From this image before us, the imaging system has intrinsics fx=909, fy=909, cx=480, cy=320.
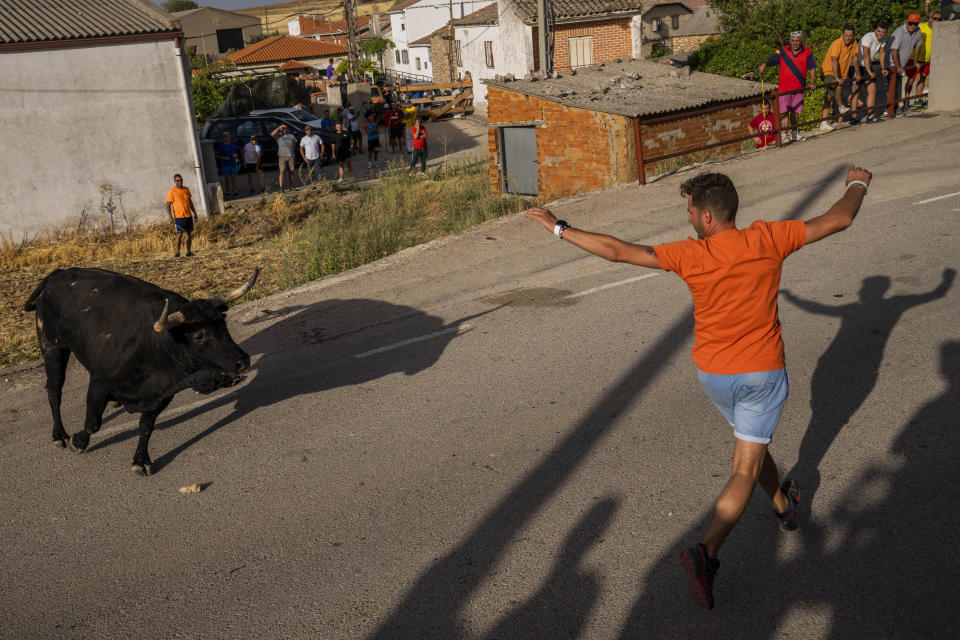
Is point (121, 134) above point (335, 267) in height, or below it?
above

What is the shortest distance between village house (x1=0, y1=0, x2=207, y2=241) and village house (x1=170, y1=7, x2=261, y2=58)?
234ft

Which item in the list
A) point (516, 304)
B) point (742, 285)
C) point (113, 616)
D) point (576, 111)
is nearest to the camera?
point (742, 285)

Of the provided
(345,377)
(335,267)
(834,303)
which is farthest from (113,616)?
(335,267)

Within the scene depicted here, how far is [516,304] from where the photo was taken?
9.36 m

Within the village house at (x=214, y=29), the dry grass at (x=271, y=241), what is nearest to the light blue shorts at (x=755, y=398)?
the dry grass at (x=271, y=241)

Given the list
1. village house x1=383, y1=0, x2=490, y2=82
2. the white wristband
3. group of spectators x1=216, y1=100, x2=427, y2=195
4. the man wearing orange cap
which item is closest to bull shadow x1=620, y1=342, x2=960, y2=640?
the white wristband

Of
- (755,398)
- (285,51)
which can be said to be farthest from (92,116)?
(285,51)

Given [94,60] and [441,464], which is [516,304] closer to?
[441,464]

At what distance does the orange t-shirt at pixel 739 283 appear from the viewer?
13.4 feet

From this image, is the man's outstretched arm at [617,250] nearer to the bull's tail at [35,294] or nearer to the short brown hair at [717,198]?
the short brown hair at [717,198]

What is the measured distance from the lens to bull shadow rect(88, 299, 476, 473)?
7425 mm

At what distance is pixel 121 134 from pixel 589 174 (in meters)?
9.87

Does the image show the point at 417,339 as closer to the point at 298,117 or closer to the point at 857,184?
the point at 857,184

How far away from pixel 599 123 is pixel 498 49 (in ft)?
86.3
